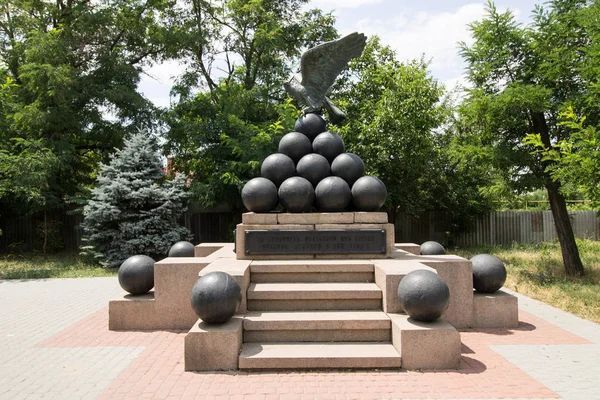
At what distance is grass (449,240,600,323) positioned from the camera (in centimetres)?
934

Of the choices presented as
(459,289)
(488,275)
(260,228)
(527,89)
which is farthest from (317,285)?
(527,89)

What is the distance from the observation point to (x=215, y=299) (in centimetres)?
543

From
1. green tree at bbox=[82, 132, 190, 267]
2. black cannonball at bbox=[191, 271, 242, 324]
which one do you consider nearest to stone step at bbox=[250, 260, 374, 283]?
black cannonball at bbox=[191, 271, 242, 324]

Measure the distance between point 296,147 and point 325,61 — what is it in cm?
203

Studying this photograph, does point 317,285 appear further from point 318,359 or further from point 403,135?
point 403,135

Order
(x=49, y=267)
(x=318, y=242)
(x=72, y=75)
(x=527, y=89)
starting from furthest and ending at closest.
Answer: (x=72, y=75)
(x=49, y=267)
(x=527, y=89)
(x=318, y=242)

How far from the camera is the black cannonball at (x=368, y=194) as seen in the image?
7.77m

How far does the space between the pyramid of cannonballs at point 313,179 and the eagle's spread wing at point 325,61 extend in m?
0.63

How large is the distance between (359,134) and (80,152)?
13578 millimetres

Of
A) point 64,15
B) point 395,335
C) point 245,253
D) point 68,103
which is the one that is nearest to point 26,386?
point 245,253

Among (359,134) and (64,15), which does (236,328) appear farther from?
(64,15)

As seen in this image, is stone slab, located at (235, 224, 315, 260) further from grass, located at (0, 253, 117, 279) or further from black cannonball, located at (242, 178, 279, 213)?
grass, located at (0, 253, 117, 279)

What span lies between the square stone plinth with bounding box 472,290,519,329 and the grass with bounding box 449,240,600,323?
208 centimetres

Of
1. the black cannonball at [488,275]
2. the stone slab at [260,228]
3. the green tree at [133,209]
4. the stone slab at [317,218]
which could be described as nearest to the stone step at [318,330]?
the stone slab at [260,228]
